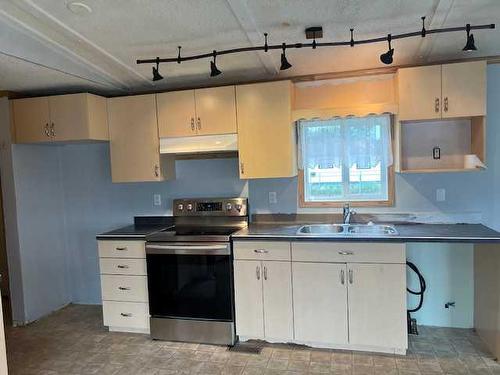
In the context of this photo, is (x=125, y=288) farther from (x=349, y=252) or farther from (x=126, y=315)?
(x=349, y=252)

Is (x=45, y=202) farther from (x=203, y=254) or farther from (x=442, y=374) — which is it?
(x=442, y=374)

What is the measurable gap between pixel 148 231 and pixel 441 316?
8.74 ft

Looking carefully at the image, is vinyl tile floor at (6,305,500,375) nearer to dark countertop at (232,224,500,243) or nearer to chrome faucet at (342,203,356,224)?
dark countertop at (232,224,500,243)

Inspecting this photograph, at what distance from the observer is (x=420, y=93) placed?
2842mm

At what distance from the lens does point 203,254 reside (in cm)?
299

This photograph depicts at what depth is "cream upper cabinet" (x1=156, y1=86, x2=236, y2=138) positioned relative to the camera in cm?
322

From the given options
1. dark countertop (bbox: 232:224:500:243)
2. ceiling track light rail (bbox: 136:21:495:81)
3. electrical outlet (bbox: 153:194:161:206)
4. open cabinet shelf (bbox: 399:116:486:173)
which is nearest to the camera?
ceiling track light rail (bbox: 136:21:495:81)

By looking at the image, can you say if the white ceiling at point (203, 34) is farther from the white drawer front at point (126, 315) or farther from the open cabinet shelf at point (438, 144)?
the white drawer front at point (126, 315)

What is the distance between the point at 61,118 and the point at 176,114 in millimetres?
1059

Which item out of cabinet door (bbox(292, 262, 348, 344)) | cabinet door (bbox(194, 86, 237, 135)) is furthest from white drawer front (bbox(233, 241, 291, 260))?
cabinet door (bbox(194, 86, 237, 135))

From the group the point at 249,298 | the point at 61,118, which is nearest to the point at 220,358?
the point at 249,298

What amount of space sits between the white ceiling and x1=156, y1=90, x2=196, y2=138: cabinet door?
0.18 metres

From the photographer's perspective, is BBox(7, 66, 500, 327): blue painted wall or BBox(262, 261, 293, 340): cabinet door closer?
BBox(262, 261, 293, 340): cabinet door

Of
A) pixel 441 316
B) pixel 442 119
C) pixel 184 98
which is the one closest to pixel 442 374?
pixel 441 316
